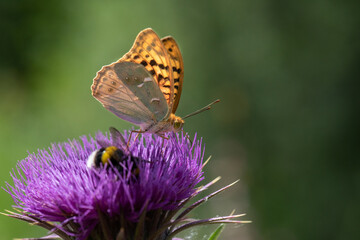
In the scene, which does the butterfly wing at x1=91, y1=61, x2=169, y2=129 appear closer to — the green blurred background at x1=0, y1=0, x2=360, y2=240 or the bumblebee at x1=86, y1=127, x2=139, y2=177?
the bumblebee at x1=86, y1=127, x2=139, y2=177

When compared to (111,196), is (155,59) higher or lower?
higher

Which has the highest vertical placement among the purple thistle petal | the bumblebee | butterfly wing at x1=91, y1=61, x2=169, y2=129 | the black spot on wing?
the black spot on wing

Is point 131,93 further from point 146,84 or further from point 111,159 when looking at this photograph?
point 111,159

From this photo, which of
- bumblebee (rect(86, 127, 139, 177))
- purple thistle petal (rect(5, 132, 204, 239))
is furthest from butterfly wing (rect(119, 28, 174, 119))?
bumblebee (rect(86, 127, 139, 177))

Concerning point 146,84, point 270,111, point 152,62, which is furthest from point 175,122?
point 270,111

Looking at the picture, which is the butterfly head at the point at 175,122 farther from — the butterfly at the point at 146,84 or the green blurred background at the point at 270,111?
the green blurred background at the point at 270,111

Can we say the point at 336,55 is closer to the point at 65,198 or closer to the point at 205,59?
the point at 205,59

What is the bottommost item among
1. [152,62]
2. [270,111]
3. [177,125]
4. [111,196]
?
[270,111]

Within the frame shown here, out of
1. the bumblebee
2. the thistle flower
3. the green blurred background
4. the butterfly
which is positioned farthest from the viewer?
the green blurred background
